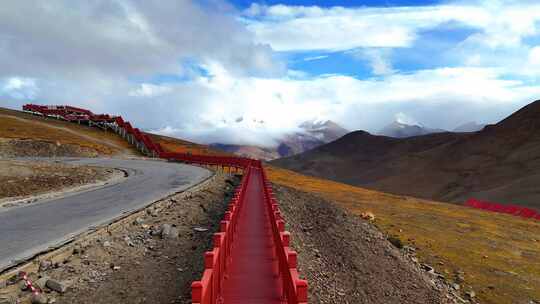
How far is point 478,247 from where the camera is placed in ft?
110

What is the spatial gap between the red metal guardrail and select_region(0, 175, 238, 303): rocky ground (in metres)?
1.67

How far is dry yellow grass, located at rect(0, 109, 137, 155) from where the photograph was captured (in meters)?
54.2

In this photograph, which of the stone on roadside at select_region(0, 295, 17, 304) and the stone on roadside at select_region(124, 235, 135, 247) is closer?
the stone on roadside at select_region(0, 295, 17, 304)

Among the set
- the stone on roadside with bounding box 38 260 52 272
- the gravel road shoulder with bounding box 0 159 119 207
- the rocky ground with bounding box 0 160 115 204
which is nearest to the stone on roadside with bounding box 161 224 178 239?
the stone on roadside with bounding box 38 260 52 272

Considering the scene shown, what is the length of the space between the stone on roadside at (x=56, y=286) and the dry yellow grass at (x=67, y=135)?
46.3 metres

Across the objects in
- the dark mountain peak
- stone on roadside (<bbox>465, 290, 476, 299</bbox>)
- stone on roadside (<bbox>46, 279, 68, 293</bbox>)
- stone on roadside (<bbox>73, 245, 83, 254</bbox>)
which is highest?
the dark mountain peak

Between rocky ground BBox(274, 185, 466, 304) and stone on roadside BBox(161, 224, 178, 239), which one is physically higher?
stone on roadside BBox(161, 224, 178, 239)

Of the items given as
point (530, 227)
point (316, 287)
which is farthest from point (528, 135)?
point (316, 287)

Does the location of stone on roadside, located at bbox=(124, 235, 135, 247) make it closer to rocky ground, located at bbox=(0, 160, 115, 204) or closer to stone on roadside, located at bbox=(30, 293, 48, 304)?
stone on roadside, located at bbox=(30, 293, 48, 304)

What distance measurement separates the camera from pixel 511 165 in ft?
421

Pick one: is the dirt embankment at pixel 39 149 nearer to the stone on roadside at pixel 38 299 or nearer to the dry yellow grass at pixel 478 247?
the dry yellow grass at pixel 478 247

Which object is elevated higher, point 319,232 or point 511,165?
point 511,165

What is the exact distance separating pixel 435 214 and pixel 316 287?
36840 millimetres

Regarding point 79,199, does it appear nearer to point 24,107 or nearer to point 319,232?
point 319,232
